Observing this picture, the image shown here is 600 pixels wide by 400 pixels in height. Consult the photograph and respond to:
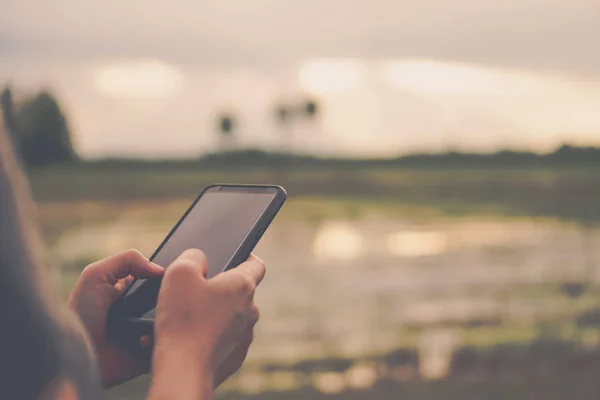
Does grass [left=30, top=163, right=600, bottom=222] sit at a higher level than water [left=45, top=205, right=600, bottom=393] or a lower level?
lower

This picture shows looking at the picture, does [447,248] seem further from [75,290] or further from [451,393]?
[75,290]

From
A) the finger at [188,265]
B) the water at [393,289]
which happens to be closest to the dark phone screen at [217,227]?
the finger at [188,265]

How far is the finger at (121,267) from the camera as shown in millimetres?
1279

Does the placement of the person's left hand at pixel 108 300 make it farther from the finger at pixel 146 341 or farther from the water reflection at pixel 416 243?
the water reflection at pixel 416 243

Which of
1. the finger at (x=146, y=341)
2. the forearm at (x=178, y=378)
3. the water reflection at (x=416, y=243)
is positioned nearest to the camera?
the forearm at (x=178, y=378)

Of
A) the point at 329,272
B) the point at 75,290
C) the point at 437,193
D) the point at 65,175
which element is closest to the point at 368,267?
the point at 329,272

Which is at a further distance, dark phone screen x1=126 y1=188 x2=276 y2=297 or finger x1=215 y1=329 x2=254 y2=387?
dark phone screen x1=126 y1=188 x2=276 y2=297

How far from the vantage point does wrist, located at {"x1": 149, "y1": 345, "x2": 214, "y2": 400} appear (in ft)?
2.96

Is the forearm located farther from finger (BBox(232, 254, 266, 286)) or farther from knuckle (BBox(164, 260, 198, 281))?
finger (BBox(232, 254, 266, 286))

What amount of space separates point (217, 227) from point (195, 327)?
0.50 meters

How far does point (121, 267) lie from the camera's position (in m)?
1.30

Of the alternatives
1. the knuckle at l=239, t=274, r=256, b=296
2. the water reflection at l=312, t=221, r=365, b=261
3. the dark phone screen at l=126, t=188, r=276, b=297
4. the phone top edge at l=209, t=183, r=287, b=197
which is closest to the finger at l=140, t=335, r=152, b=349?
the dark phone screen at l=126, t=188, r=276, b=297

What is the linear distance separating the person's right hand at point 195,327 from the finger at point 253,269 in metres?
0.05

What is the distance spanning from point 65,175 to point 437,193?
79.7 ft
